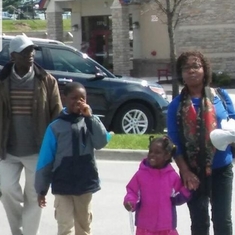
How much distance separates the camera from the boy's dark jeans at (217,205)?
211 inches

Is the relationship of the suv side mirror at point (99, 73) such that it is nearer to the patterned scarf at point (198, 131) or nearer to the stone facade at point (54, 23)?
the patterned scarf at point (198, 131)

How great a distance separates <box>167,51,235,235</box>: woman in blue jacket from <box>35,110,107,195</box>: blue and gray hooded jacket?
2.61ft

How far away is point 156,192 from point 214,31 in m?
28.4

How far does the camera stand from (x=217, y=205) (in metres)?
5.41

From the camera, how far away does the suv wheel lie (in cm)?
1415

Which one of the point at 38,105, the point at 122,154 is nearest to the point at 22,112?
the point at 38,105

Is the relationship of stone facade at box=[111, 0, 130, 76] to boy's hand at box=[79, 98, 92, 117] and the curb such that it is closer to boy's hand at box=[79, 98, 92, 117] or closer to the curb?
the curb

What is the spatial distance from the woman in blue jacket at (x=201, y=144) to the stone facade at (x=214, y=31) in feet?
90.4

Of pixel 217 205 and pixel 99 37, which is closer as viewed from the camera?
pixel 217 205

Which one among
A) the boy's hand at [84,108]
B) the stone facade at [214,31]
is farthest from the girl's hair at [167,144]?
the stone facade at [214,31]

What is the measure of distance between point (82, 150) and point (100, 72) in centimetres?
837

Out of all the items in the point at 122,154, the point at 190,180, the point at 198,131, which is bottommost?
the point at 122,154

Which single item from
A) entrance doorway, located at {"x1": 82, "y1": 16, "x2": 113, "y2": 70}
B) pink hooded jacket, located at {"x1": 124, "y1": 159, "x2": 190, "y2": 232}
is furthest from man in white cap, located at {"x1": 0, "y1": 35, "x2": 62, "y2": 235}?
entrance doorway, located at {"x1": 82, "y1": 16, "x2": 113, "y2": 70}

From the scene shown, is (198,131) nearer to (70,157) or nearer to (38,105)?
(70,157)
